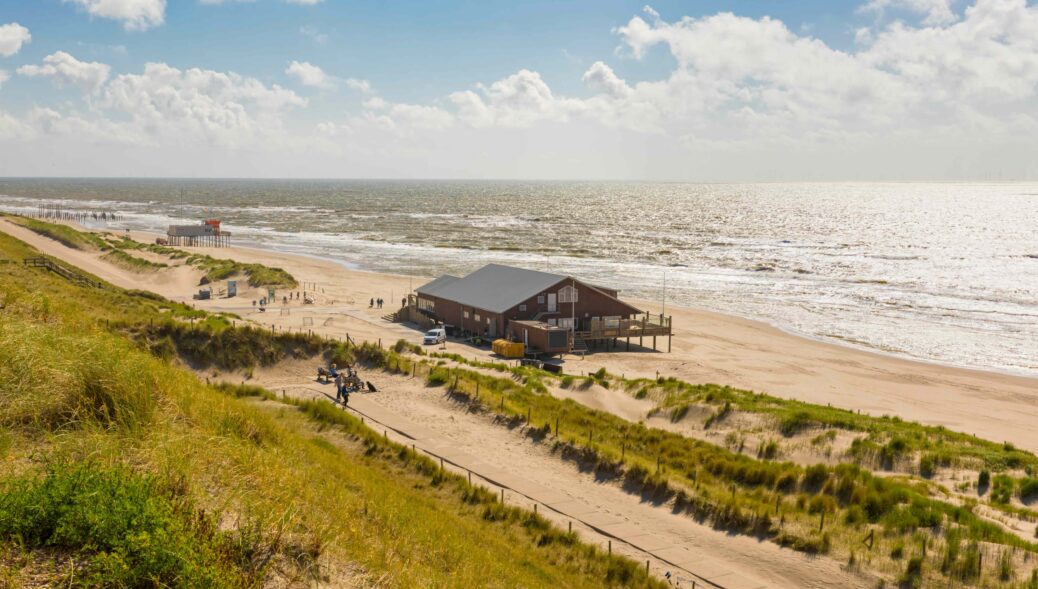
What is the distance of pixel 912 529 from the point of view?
69.9ft

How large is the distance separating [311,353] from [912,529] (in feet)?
95.3

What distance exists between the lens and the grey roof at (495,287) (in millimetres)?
54406

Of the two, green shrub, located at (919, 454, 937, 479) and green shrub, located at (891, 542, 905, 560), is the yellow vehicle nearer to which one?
green shrub, located at (919, 454, 937, 479)

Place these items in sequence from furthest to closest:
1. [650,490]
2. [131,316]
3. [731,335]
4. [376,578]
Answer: [731,335], [131,316], [650,490], [376,578]

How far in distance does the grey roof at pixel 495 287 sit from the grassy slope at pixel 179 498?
36077 mm

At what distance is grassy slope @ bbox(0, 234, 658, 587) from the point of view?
28.2 ft

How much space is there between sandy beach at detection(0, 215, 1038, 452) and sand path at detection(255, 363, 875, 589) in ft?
54.8

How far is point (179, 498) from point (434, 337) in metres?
42.7

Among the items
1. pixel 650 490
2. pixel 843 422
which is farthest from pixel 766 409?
pixel 650 490

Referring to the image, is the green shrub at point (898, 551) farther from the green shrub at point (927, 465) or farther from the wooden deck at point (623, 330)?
the wooden deck at point (623, 330)

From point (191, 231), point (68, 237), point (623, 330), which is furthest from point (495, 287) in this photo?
point (191, 231)

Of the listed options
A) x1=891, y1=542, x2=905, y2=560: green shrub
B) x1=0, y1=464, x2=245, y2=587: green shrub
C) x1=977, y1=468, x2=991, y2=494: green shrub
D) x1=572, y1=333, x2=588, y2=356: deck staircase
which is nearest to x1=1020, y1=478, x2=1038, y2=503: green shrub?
x1=977, y1=468, x2=991, y2=494: green shrub

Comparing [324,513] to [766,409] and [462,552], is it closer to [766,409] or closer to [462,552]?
[462,552]

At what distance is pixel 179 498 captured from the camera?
394 inches
